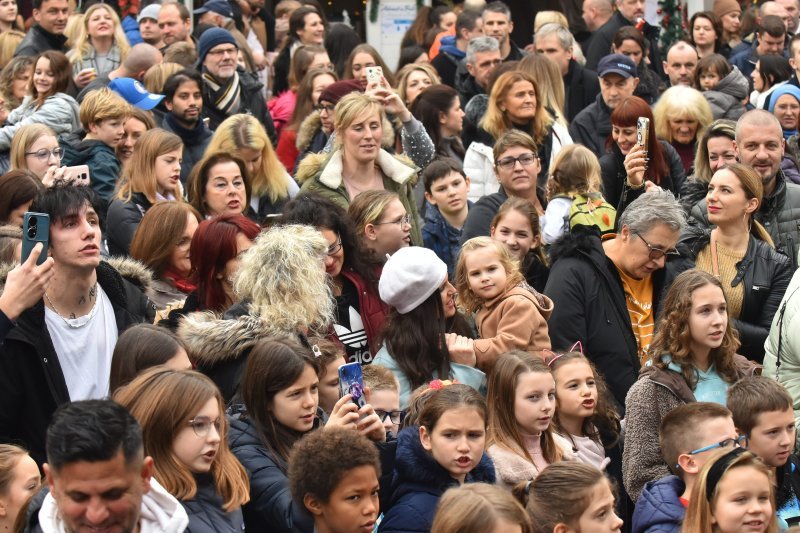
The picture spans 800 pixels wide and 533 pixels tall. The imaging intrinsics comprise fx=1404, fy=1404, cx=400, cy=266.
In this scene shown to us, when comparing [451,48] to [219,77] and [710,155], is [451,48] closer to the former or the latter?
[219,77]

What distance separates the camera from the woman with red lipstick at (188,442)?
15.4ft

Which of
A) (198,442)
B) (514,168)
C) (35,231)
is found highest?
(35,231)

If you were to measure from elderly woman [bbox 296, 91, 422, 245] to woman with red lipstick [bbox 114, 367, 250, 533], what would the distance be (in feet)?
12.0

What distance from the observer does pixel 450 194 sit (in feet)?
28.4

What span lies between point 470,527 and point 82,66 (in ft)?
27.7

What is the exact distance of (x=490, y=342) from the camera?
6.67 meters

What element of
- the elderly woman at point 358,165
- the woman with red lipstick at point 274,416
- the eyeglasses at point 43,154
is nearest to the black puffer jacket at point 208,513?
the woman with red lipstick at point 274,416

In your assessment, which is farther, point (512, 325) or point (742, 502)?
point (512, 325)

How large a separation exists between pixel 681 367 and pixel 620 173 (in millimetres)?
2758

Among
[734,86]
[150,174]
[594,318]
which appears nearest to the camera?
[594,318]

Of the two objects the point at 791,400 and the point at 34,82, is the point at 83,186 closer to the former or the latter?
the point at 791,400

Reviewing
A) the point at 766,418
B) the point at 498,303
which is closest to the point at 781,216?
the point at 498,303

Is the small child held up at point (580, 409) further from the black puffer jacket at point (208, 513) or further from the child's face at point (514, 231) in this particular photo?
the black puffer jacket at point (208, 513)

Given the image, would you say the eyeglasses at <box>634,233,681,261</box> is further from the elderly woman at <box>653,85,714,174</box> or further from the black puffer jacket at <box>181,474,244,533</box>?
the black puffer jacket at <box>181,474,244,533</box>
